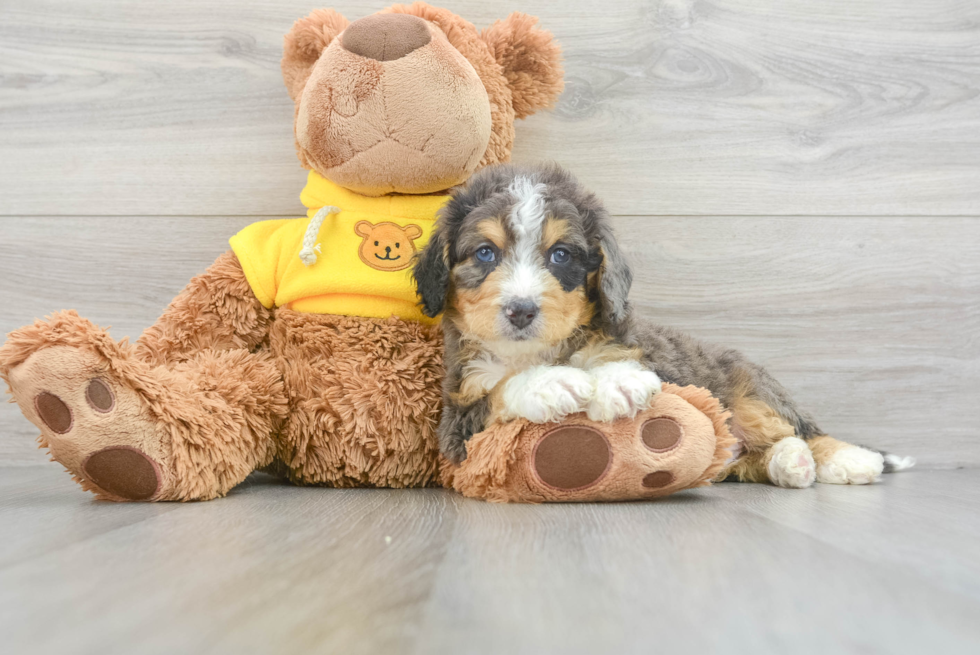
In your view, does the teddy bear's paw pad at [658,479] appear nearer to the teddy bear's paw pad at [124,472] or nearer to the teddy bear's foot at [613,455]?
the teddy bear's foot at [613,455]

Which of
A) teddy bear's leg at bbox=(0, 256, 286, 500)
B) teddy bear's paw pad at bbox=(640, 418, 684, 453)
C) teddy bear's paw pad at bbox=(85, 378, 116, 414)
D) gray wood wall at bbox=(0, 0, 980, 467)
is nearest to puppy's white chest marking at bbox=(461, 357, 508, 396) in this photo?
teddy bear's paw pad at bbox=(640, 418, 684, 453)

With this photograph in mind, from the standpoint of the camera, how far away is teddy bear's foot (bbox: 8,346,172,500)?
156 centimetres

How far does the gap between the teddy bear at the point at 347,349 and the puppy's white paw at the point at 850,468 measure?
0.61 meters

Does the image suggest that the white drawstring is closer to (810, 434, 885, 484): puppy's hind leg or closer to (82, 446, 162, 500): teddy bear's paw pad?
(82, 446, 162, 500): teddy bear's paw pad

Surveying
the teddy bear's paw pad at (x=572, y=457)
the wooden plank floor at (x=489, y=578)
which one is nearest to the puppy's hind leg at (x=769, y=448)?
the wooden plank floor at (x=489, y=578)

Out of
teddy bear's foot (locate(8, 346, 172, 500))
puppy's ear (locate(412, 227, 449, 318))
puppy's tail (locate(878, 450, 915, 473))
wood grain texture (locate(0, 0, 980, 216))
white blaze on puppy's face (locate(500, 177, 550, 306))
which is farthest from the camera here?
wood grain texture (locate(0, 0, 980, 216))

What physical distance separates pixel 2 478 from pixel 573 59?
2393 millimetres

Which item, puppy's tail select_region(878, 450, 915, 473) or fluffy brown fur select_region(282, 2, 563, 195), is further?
puppy's tail select_region(878, 450, 915, 473)

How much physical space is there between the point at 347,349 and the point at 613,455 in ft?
2.70

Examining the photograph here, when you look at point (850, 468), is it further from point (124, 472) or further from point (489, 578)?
point (124, 472)

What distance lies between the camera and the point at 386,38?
191 centimetres

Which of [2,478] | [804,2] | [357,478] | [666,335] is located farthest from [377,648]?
[804,2]

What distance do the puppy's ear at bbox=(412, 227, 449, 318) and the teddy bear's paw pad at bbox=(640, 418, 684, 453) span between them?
0.60 metres

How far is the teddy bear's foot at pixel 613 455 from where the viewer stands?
1.60 meters
